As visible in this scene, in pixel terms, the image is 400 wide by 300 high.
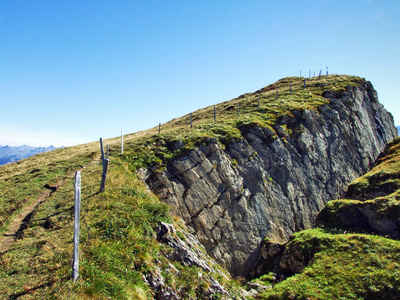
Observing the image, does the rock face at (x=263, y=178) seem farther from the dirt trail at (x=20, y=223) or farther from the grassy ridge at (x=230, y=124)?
the dirt trail at (x=20, y=223)

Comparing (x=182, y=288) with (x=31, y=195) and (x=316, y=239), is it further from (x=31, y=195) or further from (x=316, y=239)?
(x=31, y=195)

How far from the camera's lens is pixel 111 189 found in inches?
835

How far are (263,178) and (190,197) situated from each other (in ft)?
37.4

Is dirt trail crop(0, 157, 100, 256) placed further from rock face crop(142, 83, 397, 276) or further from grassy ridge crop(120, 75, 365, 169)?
rock face crop(142, 83, 397, 276)

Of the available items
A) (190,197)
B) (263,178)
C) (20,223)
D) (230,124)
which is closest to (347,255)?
(263,178)

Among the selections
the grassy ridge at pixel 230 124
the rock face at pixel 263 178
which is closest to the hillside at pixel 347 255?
the rock face at pixel 263 178

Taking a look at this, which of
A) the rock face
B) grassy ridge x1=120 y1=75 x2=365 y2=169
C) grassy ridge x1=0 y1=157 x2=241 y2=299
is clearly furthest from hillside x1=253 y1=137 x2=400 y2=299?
grassy ridge x1=120 y1=75 x2=365 y2=169

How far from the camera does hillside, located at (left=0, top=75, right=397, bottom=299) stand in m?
12.8

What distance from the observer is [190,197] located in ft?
91.9

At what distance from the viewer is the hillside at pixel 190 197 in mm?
12758

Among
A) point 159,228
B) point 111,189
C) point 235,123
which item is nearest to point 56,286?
→ point 159,228

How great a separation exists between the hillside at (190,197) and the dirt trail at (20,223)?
0.10 meters

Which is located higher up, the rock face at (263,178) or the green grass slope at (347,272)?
the rock face at (263,178)

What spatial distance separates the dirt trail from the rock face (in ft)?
30.8
